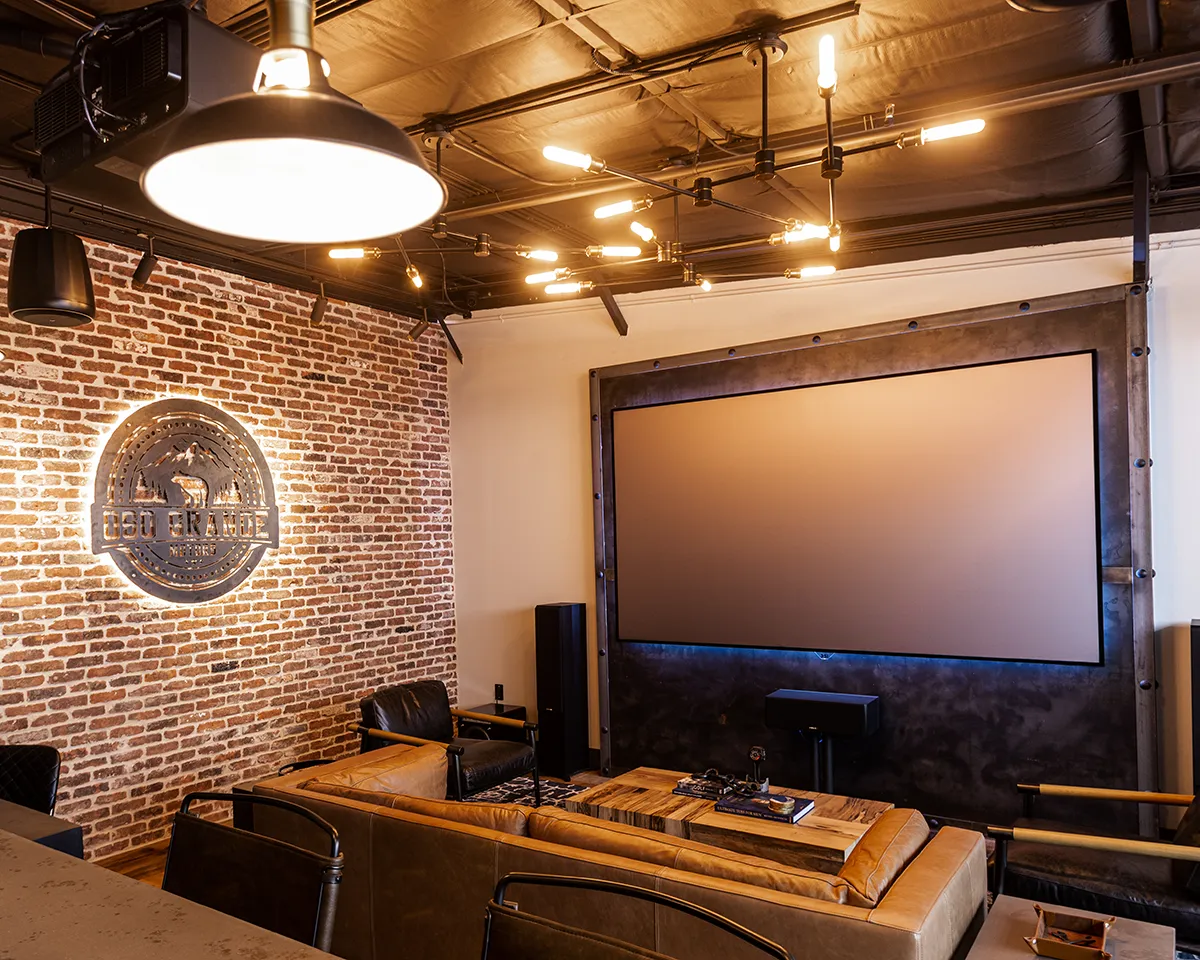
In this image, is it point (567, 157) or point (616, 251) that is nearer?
point (567, 157)

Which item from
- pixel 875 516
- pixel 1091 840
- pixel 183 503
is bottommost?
pixel 1091 840

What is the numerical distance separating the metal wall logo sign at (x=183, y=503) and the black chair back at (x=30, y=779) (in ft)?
4.36

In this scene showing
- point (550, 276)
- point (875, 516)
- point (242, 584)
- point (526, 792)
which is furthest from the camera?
point (526, 792)

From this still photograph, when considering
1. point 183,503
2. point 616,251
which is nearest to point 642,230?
point 616,251

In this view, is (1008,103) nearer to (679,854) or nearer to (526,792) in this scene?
(679,854)

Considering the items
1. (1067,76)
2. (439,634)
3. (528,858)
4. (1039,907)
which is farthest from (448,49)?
(439,634)

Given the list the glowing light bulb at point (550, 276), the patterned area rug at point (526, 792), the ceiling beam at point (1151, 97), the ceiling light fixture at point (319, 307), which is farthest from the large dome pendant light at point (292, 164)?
the patterned area rug at point (526, 792)

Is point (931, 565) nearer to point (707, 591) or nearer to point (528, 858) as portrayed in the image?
point (707, 591)

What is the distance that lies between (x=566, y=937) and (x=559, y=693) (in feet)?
14.4

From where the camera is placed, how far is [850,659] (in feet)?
16.4

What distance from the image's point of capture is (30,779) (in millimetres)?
3260

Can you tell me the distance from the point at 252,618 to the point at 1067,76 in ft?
15.8

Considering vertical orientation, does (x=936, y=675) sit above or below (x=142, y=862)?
above

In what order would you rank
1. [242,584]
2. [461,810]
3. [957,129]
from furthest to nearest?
[242,584]
[461,810]
[957,129]
